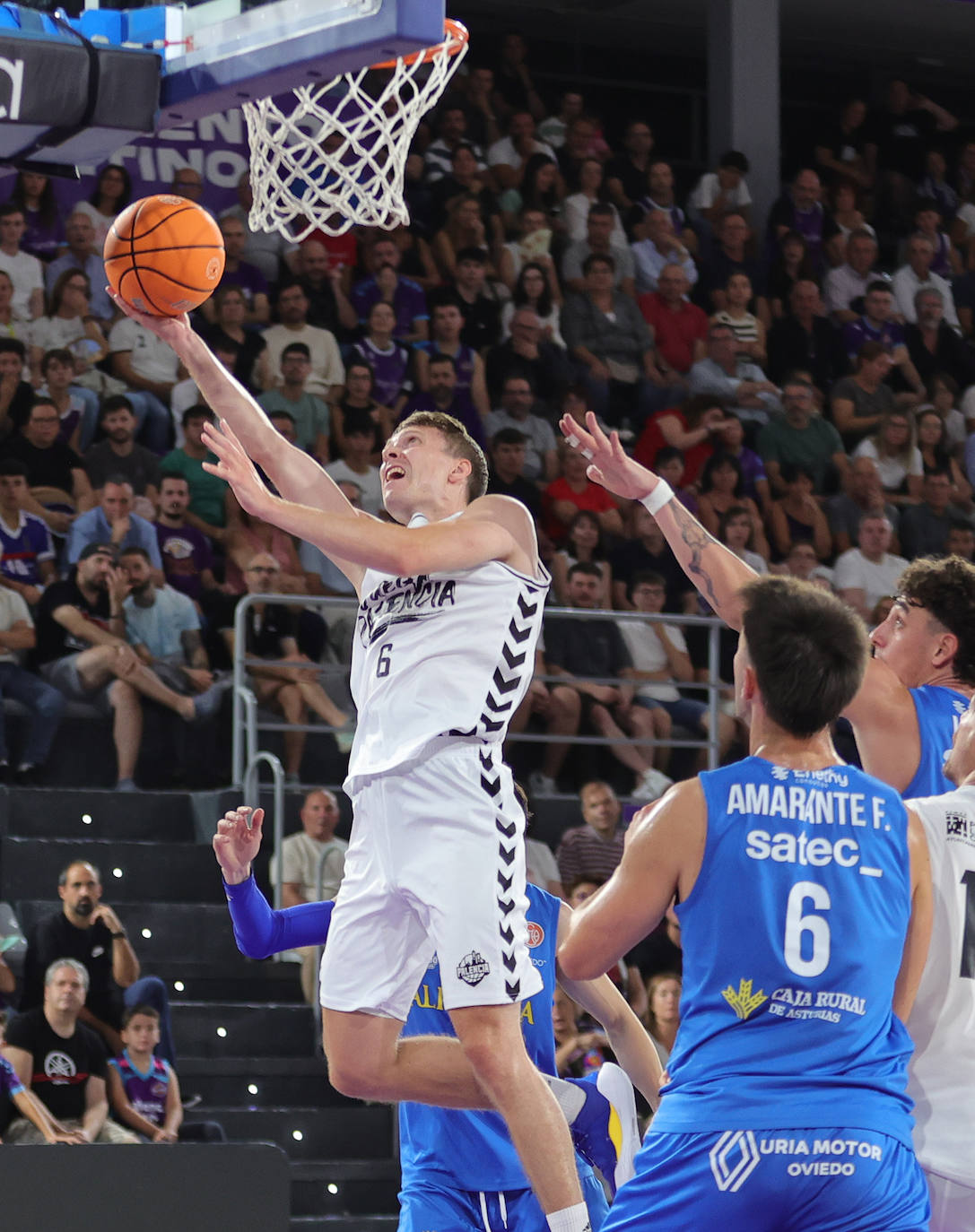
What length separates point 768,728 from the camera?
344 centimetres

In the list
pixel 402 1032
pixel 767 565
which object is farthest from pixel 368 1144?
pixel 767 565

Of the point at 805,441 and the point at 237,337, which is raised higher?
the point at 237,337

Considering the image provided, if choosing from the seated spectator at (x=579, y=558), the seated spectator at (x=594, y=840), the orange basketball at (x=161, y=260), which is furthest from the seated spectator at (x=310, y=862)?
the orange basketball at (x=161, y=260)

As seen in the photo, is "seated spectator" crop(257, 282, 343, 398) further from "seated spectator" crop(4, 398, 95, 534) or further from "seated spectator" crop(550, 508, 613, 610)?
"seated spectator" crop(550, 508, 613, 610)

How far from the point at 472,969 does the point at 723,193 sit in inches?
411

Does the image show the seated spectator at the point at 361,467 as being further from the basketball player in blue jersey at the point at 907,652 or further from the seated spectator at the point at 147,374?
the basketball player in blue jersey at the point at 907,652

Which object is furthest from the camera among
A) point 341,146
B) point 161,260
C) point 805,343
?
point 805,343

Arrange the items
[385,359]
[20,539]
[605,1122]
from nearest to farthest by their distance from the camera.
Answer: [605,1122]
[20,539]
[385,359]

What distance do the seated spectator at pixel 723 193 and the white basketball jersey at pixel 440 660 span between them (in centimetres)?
943

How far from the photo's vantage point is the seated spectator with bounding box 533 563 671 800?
10.6 m

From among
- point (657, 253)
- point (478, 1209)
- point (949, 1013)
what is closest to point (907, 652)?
point (949, 1013)

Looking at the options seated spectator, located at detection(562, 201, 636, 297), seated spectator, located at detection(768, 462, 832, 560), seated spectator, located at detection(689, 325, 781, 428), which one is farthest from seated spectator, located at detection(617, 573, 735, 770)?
seated spectator, located at detection(562, 201, 636, 297)

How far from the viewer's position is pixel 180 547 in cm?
1017

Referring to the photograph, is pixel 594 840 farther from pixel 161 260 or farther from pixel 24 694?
pixel 161 260
